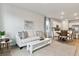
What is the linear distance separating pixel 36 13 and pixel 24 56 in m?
0.98

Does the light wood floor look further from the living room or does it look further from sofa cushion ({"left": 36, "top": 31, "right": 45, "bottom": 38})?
sofa cushion ({"left": 36, "top": 31, "right": 45, "bottom": 38})

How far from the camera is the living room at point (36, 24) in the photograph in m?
2.06

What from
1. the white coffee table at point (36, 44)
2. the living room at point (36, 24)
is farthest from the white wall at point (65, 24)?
the white coffee table at point (36, 44)

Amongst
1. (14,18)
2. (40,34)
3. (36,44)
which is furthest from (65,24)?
(14,18)

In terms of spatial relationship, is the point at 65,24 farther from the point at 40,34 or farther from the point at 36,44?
the point at 36,44

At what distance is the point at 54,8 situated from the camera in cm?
209

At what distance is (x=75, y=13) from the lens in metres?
2.10

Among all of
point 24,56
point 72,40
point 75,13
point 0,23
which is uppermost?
point 75,13

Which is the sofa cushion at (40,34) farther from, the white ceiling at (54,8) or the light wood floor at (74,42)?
the light wood floor at (74,42)

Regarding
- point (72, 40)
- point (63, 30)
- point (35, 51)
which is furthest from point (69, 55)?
point (35, 51)

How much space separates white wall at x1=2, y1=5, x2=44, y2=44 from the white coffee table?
38 centimetres

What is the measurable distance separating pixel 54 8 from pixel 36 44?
0.88 metres

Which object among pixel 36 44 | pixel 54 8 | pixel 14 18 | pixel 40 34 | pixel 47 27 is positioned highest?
pixel 54 8

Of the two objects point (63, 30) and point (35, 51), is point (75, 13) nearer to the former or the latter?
point (63, 30)
